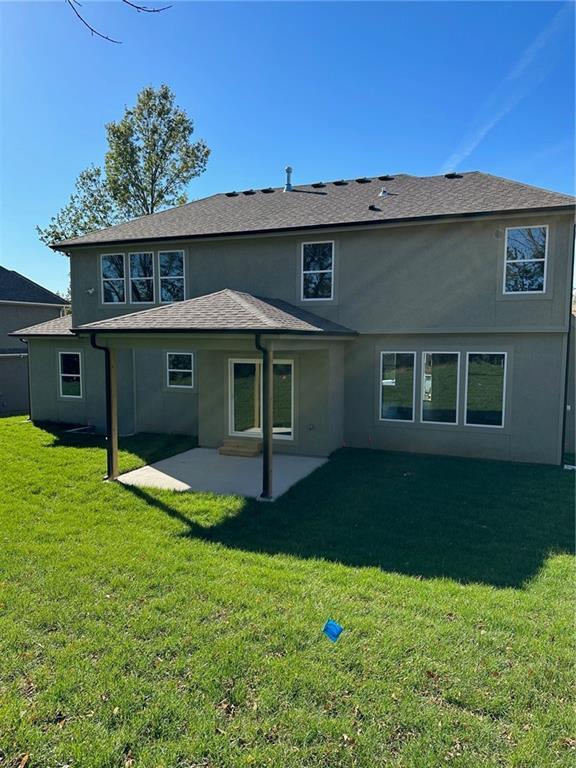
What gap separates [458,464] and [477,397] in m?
1.72

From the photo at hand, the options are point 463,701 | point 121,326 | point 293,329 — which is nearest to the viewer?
point 463,701

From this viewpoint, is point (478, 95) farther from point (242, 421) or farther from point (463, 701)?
point (463, 701)

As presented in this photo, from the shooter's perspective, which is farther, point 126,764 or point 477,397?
point 477,397

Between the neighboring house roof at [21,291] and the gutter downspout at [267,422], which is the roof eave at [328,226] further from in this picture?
the neighboring house roof at [21,291]

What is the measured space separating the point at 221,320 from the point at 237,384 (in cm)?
380

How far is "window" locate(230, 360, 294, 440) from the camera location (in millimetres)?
11859

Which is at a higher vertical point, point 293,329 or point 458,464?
point 293,329

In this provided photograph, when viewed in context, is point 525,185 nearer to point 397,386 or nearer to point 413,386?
point 413,386

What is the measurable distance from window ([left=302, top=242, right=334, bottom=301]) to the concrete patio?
4.28m

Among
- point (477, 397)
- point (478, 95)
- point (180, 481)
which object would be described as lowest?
point (180, 481)

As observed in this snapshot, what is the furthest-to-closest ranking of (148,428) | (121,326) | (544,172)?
(148,428) < (544,172) < (121,326)

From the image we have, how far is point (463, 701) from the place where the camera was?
3459 millimetres

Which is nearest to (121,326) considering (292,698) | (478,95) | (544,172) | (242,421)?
(242,421)

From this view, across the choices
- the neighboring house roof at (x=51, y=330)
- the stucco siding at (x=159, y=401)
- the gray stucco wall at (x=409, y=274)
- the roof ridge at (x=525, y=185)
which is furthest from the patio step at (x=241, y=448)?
the roof ridge at (x=525, y=185)
